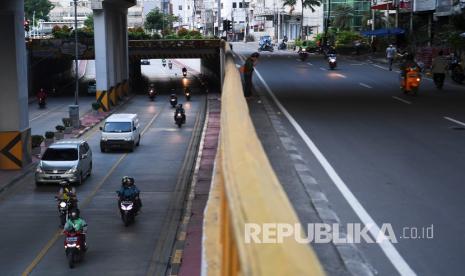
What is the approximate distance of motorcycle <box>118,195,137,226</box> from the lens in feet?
72.0

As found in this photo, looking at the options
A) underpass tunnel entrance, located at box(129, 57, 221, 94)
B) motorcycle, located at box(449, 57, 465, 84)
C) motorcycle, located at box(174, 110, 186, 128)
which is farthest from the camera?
underpass tunnel entrance, located at box(129, 57, 221, 94)

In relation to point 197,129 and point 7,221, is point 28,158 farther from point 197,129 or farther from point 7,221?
point 197,129

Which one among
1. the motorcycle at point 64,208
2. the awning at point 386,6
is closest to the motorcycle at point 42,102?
the awning at point 386,6

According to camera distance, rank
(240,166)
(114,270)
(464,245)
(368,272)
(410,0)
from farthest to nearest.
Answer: (410,0) → (114,270) → (464,245) → (368,272) → (240,166)

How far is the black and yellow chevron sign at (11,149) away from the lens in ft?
104

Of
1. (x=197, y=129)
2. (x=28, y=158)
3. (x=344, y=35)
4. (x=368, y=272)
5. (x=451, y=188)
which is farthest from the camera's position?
(x=344, y=35)

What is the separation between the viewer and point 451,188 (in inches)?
474

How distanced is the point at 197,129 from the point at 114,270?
29753 mm

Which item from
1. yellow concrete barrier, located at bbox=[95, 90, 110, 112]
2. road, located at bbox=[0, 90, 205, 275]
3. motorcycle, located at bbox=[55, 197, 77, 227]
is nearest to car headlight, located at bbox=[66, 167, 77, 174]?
road, located at bbox=[0, 90, 205, 275]

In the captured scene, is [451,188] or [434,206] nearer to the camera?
[434,206]

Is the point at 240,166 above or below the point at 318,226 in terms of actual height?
above

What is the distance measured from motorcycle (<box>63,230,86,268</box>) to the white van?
19952 millimetres

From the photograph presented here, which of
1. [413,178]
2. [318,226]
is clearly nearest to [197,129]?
[413,178]

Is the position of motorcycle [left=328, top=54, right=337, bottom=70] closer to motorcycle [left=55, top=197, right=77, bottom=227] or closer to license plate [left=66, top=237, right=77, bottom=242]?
motorcycle [left=55, top=197, right=77, bottom=227]
